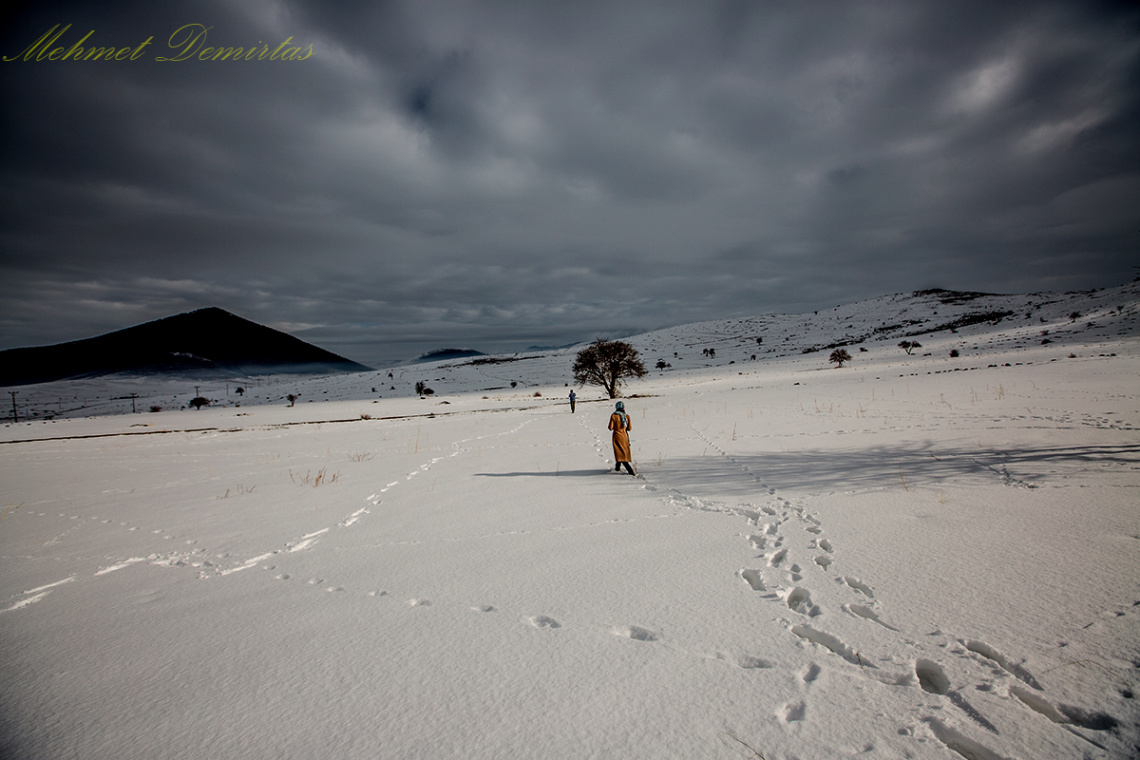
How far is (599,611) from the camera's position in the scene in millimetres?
3363

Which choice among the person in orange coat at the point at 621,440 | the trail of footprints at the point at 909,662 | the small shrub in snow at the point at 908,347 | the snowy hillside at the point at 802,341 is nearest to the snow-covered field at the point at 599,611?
the trail of footprints at the point at 909,662

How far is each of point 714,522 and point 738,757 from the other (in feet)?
11.4

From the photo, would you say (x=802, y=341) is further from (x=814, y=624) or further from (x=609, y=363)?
(x=814, y=624)

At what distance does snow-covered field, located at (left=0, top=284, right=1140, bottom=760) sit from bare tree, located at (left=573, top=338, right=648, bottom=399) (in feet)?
85.9

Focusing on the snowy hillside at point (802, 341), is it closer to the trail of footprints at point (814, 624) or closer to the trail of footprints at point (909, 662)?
the trail of footprints at point (814, 624)

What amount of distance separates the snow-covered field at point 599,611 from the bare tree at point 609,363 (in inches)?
1030

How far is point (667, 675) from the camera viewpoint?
8.40 feet

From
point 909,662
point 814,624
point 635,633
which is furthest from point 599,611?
point 909,662

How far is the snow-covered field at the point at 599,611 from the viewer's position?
2219 millimetres

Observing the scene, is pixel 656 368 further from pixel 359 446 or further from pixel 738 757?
pixel 738 757


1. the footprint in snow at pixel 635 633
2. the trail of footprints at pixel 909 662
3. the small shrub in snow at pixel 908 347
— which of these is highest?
the small shrub in snow at pixel 908 347

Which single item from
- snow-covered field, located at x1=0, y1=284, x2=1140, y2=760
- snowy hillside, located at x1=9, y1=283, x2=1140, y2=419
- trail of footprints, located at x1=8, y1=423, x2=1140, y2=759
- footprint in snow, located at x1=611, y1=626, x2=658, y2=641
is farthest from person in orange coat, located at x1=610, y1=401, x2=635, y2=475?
snowy hillside, located at x1=9, y1=283, x2=1140, y2=419

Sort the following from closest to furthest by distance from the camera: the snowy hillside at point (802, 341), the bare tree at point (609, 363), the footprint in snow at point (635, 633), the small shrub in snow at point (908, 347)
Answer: the footprint in snow at point (635, 633) < the bare tree at point (609, 363) < the snowy hillside at point (802, 341) < the small shrub in snow at point (908, 347)

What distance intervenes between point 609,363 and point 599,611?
Answer: 106 feet
